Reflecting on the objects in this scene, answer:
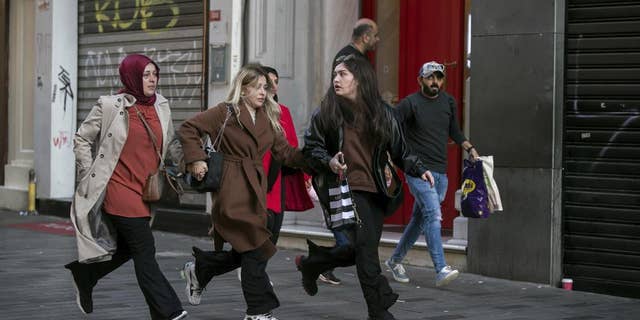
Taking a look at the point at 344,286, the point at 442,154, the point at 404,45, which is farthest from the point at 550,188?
the point at 404,45

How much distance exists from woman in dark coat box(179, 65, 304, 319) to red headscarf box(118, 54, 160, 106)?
31cm

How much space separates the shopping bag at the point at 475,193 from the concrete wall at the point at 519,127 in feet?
2.93

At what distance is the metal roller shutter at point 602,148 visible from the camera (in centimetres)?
986

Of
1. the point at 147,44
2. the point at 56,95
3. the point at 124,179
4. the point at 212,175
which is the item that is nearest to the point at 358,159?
the point at 212,175

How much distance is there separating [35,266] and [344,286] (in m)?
2.94

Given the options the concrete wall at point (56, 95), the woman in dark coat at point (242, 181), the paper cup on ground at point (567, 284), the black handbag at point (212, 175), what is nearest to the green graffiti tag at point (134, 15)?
the concrete wall at point (56, 95)

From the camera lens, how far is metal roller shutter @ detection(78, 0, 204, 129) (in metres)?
14.5

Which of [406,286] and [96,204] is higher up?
[96,204]

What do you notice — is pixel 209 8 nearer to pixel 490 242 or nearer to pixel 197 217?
pixel 197 217

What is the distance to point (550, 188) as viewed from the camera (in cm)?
1020

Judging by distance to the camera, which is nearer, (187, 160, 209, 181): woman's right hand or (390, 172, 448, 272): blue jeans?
(187, 160, 209, 181): woman's right hand

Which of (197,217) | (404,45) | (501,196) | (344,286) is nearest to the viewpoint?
(344,286)

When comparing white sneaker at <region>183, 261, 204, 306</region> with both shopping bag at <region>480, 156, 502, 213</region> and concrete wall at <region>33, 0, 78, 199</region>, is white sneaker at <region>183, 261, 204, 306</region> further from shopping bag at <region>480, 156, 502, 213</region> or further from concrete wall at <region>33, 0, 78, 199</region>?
concrete wall at <region>33, 0, 78, 199</region>

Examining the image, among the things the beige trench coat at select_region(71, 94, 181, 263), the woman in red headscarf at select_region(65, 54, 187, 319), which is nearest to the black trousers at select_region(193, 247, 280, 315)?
the woman in red headscarf at select_region(65, 54, 187, 319)
